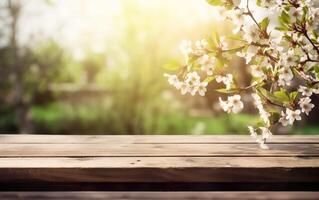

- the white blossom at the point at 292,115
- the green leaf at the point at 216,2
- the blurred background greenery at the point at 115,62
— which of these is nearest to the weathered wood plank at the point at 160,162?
the white blossom at the point at 292,115

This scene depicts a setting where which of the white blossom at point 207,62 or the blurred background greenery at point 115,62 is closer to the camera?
the white blossom at point 207,62

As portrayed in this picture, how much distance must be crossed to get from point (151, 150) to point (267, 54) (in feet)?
1.66

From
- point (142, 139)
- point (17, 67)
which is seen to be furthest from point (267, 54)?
point (17, 67)

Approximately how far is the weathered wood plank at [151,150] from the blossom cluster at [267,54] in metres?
0.10

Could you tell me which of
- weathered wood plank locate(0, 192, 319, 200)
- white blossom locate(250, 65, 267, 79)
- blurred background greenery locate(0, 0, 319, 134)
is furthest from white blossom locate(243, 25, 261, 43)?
blurred background greenery locate(0, 0, 319, 134)

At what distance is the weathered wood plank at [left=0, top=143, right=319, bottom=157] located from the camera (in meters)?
1.59

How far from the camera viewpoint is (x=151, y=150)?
1.67 m

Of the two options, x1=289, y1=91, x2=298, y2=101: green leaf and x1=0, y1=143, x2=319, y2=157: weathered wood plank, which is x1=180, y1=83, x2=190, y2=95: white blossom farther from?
x1=289, y1=91, x2=298, y2=101: green leaf

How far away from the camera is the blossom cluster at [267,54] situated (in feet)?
5.03

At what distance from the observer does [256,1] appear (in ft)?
5.14

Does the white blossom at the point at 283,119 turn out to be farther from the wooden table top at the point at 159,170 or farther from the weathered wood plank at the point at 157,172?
the weathered wood plank at the point at 157,172

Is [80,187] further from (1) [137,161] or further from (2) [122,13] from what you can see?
(2) [122,13]

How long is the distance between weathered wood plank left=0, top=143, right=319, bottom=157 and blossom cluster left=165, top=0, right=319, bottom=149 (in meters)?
0.10

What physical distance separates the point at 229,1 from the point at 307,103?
43cm
